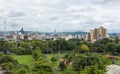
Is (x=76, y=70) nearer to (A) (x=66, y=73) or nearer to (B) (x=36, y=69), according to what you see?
(A) (x=66, y=73)

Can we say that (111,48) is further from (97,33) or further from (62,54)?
(97,33)

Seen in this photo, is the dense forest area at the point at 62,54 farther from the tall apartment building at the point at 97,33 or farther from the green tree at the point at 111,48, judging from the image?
the tall apartment building at the point at 97,33

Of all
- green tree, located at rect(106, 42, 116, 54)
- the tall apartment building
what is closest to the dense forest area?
green tree, located at rect(106, 42, 116, 54)

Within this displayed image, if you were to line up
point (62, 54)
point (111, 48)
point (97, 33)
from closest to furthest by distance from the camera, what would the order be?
point (111, 48) → point (62, 54) → point (97, 33)

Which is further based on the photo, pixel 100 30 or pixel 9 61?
pixel 100 30

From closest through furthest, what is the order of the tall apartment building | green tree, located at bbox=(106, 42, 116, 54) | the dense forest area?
the dense forest area → green tree, located at bbox=(106, 42, 116, 54) → the tall apartment building

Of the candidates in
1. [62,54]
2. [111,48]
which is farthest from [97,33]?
[111,48]

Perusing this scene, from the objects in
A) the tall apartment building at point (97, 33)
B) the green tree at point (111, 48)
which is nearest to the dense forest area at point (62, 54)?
the green tree at point (111, 48)

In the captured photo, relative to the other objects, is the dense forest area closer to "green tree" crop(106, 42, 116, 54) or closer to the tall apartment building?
"green tree" crop(106, 42, 116, 54)

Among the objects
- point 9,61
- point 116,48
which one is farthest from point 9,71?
point 116,48

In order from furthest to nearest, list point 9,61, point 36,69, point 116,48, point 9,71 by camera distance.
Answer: point 116,48
point 9,61
point 9,71
point 36,69

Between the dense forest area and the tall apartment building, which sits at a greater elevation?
the tall apartment building
